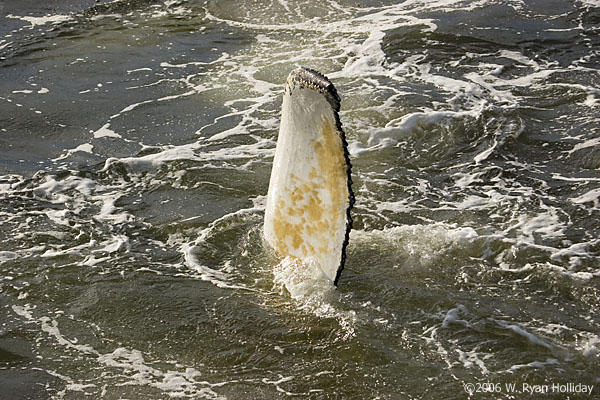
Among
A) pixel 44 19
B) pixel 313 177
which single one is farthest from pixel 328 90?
pixel 44 19

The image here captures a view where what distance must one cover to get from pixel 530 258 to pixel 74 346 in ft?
10.5

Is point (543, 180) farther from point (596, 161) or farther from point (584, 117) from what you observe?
point (584, 117)

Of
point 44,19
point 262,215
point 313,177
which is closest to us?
point 313,177

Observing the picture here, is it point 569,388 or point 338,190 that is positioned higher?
point 338,190

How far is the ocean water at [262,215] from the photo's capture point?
15.6 feet

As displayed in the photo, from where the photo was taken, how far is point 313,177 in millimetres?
4758

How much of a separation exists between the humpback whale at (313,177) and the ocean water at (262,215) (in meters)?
0.31

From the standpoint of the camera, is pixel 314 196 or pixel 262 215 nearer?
pixel 314 196

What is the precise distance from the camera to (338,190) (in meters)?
4.64

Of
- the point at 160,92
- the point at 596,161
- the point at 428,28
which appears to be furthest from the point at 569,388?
the point at 428,28

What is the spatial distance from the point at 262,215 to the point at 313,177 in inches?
68.2

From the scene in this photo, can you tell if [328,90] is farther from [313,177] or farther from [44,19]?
[44,19]

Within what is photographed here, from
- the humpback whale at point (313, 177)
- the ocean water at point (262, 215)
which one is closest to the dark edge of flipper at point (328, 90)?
the humpback whale at point (313, 177)

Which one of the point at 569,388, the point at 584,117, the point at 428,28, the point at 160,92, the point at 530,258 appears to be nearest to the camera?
the point at 569,388
